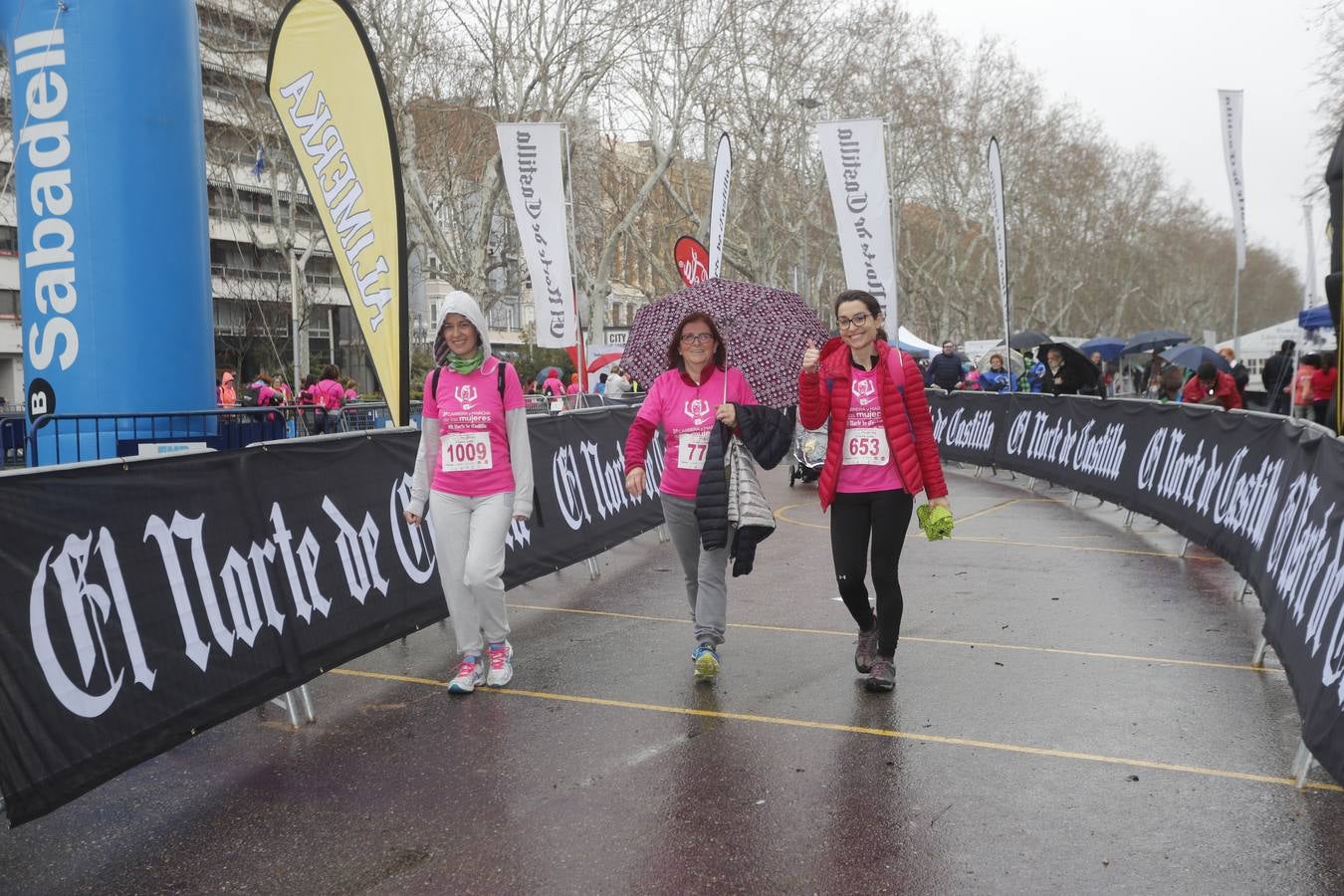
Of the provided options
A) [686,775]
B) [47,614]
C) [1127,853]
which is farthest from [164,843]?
[1127,853]

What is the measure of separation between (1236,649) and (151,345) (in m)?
8.06

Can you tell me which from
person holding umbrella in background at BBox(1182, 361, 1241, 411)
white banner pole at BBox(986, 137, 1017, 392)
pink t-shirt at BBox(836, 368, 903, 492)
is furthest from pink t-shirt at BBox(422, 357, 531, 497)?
white banner pole at BBox(986, 137, 1017, 392)

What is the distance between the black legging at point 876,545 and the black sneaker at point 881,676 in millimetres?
45

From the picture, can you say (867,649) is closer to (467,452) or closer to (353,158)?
(467,452)

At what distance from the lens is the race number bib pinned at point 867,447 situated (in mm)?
5660

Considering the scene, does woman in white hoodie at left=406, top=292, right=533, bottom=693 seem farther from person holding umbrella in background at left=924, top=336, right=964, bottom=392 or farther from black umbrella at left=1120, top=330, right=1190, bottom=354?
black umbrella at left=1120, top=330, right=1190, bottom=354

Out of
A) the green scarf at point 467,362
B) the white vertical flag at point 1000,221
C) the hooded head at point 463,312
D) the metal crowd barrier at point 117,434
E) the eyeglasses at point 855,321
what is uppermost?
the white vertical flag at point 1000,221

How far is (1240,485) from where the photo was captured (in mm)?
8531

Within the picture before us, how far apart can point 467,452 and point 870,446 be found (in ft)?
6.47

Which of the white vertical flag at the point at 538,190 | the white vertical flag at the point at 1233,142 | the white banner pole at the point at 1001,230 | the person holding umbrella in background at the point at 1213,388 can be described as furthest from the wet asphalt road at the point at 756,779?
the white vertical flag at the point at 1233,142

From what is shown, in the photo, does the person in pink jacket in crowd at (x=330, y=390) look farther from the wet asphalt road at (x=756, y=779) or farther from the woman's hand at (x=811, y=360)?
the woman's hand at (x=811, y=360)

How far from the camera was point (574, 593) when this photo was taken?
8.85 m

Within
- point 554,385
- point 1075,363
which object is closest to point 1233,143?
point 1075,363

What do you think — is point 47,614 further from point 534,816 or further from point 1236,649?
point 1236,649
